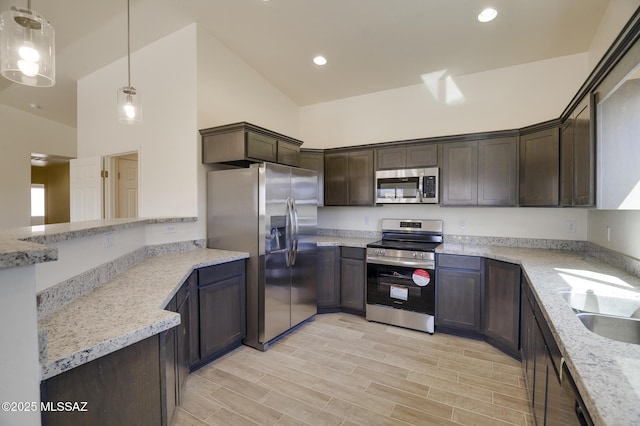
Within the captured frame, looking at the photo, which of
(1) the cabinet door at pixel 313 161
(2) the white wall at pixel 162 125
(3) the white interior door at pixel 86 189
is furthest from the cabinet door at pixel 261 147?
(3) the white interior door at pixel 86 189

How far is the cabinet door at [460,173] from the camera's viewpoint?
336 cm

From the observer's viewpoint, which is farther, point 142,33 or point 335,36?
point 142,33

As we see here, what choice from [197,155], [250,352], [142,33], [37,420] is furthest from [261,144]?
[37,420]

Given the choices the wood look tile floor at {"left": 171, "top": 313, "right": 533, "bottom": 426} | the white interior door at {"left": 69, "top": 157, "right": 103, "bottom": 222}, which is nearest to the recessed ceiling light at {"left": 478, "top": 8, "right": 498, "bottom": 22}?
the wood look tile floor at {"left": 171, "top": 313, "right": 533, "bottom": 426}

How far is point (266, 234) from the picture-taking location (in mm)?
2848

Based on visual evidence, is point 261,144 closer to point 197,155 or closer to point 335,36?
point 197,155

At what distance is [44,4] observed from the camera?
262cm

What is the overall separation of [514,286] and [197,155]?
3.40 meters

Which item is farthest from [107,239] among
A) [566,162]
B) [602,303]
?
[566,162]

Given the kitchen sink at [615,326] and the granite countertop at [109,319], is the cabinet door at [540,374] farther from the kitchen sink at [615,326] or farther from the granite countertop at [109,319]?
the granite countertop at [109,319]

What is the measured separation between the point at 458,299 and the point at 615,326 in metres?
1.78

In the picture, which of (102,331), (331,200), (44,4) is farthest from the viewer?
(331,200)

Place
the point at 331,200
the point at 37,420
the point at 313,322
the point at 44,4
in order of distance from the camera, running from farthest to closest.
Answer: the point at 331,200
the point at 313,322
the point at 44,4
the point at 37,420

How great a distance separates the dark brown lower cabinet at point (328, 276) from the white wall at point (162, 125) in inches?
60.9
